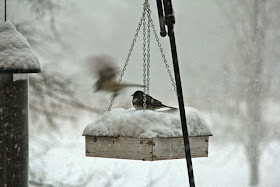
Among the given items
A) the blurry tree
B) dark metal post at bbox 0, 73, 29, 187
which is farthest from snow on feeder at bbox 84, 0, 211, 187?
the blurry tree

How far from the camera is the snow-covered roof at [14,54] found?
1673 millimetres

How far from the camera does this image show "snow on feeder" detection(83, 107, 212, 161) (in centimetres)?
166

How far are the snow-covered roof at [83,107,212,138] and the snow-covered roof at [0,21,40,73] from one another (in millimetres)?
341

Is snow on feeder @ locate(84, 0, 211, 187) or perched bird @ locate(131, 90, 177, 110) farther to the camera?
perched bird @ locate(131, 90, 177, 110)

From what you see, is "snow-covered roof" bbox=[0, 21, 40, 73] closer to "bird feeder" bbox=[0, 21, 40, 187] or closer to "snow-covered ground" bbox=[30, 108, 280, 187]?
"bird feeder" bbox=[0, 21, 40, 187]

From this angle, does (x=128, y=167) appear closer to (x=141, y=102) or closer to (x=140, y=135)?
(x=141, y=102)

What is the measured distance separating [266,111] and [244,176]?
1040 millimetres

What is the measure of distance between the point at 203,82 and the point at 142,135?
16.6 ft

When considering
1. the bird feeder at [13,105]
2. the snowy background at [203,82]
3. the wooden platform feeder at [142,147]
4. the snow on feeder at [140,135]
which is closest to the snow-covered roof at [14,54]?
the bird feeder at [13,105]

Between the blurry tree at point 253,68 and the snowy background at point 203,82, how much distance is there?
14mm

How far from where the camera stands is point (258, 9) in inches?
247

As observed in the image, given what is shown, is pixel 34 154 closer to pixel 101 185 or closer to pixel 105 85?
pixel 101 185

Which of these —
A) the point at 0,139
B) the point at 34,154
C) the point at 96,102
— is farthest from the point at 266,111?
the point at 0,139

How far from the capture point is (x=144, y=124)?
166 cm
